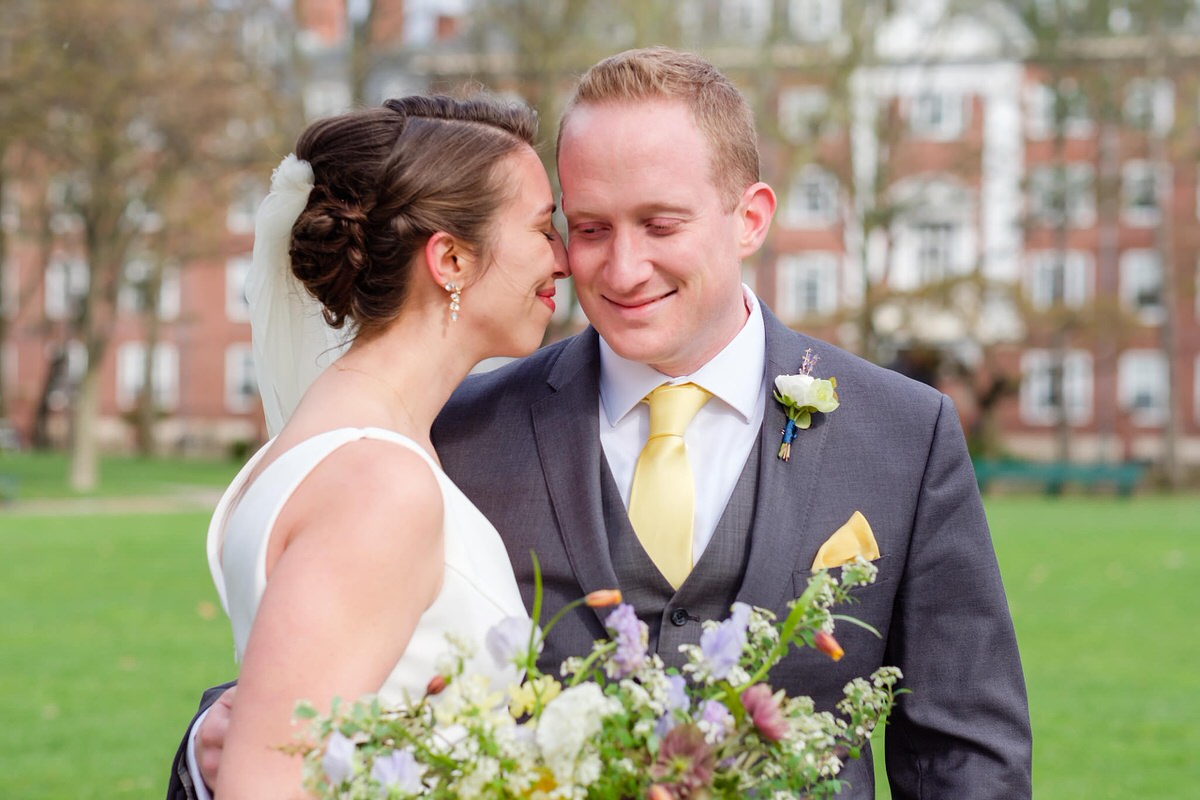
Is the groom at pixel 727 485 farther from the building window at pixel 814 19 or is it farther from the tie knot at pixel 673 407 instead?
the building window at pixel 814 19

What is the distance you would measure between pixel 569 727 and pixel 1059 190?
40596 mm

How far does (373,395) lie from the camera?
2.99 meters

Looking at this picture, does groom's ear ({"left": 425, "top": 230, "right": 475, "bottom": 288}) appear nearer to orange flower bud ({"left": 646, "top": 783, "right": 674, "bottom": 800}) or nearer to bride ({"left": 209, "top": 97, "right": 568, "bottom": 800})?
bride ({"left": 209, "top": 97, "right": 568, "bottom": 800})

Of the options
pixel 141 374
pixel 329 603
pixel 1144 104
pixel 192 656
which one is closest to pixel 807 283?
pixel 1144 104

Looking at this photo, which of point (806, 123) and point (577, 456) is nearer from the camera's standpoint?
point (577, 456)

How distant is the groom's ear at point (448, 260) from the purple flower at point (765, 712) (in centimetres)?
157

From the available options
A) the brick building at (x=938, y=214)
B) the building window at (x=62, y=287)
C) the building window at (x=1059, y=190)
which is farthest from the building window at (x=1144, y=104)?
the building window at (x=62, y=287)

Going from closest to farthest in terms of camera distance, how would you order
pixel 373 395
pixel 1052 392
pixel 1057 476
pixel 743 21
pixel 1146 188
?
pixel 373 395 → pixel 1057 476 → pixel 743 21 → pixel 1146 188 → pixel 1052 392

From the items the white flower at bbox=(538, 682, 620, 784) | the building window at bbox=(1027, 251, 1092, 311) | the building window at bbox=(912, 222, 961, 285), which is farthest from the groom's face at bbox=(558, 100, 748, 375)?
the building window at bbox=(912, 222, 961, 285)

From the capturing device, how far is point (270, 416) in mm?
3834

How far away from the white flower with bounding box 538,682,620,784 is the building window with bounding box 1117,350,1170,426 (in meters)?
52.9

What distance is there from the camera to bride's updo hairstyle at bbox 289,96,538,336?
3100 millimetres

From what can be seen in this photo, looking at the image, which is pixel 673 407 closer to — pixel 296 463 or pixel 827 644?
pixel 296 463

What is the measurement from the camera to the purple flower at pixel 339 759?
1.72 meters
